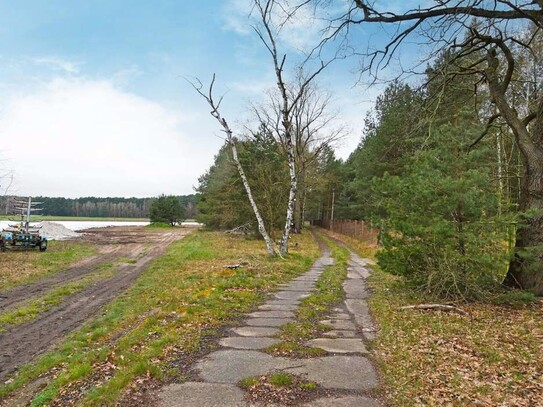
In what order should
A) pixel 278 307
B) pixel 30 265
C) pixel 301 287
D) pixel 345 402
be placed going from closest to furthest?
pixel 345 402 < pixel 278 307 < pixel 301 287 < pixel 30 265

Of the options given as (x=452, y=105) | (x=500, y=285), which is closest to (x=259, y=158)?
(x=452, y=105)

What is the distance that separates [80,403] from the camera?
4.23 metres

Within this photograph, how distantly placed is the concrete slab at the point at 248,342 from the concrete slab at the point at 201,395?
136 centimetres

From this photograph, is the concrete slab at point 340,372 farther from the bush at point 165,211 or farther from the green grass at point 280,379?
the bush at point 165,211

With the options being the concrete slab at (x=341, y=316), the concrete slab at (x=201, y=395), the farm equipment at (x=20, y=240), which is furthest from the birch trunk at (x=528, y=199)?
the farm equipment at (x=20, y=240)

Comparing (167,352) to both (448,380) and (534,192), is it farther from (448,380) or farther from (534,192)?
(534,192)

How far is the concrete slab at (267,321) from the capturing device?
280 inches

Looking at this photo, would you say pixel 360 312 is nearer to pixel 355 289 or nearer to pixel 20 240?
pixel 355 289

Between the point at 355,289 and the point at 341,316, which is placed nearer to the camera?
the point at 341,316

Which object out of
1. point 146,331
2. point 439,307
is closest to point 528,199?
point 439,307

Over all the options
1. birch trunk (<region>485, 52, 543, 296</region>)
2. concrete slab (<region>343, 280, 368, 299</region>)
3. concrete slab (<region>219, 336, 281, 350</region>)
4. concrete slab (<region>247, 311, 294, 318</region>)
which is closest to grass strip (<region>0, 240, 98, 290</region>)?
concrete slab (<region>247, 311, 294, 318</region>)

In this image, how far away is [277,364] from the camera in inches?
201

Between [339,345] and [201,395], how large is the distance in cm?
242

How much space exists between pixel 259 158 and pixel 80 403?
2665 centimetres
